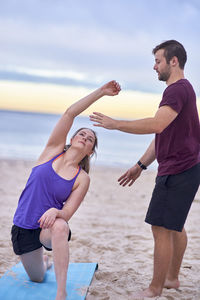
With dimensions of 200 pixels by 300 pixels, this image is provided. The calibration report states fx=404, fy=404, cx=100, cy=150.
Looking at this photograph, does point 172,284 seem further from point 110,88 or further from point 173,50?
point 173,50

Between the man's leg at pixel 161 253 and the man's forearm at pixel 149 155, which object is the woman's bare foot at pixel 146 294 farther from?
the man's forearm at pixel 149 155

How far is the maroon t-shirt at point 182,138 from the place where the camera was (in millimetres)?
3260

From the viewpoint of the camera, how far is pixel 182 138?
3312 millimetres

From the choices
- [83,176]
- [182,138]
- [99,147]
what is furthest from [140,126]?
[99,147]

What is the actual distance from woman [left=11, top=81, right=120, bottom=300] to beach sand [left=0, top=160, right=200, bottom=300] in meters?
0.70

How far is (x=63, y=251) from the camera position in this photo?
3049 mm

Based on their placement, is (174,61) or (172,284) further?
(172,284)

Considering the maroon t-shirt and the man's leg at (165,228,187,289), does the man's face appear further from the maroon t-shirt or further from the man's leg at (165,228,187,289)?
the man's leg at (165,228,187,289)

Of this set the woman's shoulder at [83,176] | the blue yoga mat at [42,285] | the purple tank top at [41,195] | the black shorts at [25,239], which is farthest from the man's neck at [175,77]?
the blue yoga mat at [42,285]

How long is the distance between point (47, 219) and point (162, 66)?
1528mm

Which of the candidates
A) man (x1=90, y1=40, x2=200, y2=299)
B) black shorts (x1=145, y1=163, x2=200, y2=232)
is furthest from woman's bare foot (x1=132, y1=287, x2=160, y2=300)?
black shorts (x1=145, y1=163, x2=200, y2=232)

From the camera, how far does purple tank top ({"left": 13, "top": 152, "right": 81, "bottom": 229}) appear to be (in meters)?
3.27

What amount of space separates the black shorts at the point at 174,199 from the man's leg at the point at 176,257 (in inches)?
12.6

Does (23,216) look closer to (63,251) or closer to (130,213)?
(63,251)
